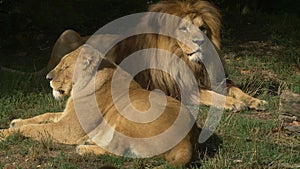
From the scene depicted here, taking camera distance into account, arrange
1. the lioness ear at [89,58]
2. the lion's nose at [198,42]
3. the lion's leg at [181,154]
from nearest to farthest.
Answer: the lion's leg at [181,154]
the lioness ear at [89,58]
the lion's nose at [198,42]

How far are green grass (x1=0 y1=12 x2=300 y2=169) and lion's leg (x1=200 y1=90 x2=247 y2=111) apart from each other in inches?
3.8

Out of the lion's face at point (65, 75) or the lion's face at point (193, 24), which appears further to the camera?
the lion's face at point (193, 24)

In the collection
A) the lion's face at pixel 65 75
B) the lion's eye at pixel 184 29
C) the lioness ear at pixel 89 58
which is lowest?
the lion's eye at pixel 184 29

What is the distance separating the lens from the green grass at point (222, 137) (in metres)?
4.97

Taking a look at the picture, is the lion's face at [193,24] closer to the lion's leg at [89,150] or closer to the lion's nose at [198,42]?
the lion's nose at [198,42]

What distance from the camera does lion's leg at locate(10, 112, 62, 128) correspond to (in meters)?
5.95

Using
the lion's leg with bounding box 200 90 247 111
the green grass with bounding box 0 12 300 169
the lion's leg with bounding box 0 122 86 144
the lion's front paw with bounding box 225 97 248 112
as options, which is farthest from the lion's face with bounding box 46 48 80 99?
the lion's front paw with bounding box 225 97 248 112

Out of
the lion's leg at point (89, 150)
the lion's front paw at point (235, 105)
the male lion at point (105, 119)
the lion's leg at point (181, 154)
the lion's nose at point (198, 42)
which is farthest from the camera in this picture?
the lion's front paw at point (235, 105)

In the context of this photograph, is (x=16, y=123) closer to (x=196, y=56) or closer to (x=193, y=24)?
(x=196, y=56)

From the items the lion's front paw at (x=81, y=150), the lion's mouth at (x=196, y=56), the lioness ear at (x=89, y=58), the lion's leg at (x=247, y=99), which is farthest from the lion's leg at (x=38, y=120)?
the lion's leg at (x=247, y=99)

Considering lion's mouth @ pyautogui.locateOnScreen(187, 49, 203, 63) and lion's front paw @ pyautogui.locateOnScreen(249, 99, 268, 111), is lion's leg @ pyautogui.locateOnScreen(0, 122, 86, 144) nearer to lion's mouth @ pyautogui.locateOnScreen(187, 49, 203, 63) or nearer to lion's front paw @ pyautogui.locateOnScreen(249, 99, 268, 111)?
lion's mouth @ pyautogui.locateOnScreen(187, 49, 203, 63)

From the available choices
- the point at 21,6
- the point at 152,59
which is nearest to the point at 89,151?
the point at 152,59

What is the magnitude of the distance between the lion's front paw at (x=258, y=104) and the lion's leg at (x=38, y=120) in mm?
2169

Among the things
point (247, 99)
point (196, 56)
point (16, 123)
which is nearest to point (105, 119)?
point (16, 123)
